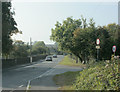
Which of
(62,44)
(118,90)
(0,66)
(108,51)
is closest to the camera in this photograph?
(118,90)

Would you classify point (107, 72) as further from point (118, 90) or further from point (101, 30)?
point (101, 30)

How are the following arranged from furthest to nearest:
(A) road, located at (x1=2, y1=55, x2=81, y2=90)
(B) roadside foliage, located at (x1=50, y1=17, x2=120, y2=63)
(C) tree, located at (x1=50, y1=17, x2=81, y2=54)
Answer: (C) tree, located at (x1=50, y1=17, x2=81, y2=54), (B) roadside foliage, located at (x1=50, y1=17, x2=120, y2=63), (A) road, located at (x1=2, y1=55, x2=81, y2=90)

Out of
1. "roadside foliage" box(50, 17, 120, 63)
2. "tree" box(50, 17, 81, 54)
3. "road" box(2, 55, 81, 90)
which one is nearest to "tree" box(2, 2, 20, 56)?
"road" box(2, 55, 81, 90)

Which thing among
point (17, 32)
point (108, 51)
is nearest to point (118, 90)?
point (108, 51)

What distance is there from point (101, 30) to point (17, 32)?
15.5 meters

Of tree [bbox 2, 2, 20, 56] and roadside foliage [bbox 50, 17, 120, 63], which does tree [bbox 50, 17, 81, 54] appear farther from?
tree [bbox 2, 2, 20, 56]


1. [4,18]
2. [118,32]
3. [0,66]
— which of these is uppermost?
[4,18]

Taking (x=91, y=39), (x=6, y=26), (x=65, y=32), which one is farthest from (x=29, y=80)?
(x=65, y=32)

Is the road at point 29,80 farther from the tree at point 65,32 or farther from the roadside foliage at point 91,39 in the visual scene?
the tree at point 65,32

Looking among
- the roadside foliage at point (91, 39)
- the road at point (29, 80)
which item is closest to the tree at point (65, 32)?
the roadside foliage at point (91, 39)

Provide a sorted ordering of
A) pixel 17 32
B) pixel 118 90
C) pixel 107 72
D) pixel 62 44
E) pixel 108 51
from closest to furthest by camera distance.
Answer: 1. pixel 118 90
2. pixel 107 72
3. pixel 108 51
4. pixel 17 32
5. pixel 62 44

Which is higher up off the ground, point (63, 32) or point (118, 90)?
point (63, 32)

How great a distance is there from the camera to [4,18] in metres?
30.9

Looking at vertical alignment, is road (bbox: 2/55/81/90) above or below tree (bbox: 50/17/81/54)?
below
